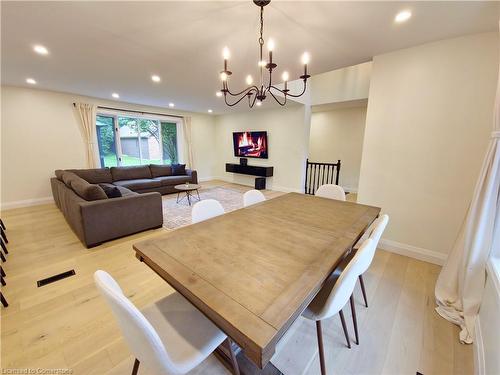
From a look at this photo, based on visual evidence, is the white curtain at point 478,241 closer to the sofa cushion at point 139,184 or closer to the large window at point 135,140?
the sofa cushion at point 139,184

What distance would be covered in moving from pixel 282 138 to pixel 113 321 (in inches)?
209

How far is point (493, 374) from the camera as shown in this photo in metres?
1.00

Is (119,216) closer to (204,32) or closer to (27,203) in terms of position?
(204,32)

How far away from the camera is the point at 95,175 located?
15.1ft

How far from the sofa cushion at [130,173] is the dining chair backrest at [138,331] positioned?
492 centimetres

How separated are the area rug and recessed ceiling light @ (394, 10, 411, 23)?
11.4ft

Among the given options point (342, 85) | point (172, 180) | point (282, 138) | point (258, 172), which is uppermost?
point (342, 85)

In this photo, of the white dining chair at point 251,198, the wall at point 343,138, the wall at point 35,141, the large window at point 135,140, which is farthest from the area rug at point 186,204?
the wall at point 343,138

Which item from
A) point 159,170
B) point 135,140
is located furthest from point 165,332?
point 135,140

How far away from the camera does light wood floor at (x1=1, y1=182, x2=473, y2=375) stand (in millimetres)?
1282

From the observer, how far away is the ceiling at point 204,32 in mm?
1671

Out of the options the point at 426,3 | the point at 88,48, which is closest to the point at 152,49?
the point at 88,48

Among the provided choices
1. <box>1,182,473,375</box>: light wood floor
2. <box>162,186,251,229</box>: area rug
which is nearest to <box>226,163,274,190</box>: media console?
<box>162,186,251,229</box>: area rug

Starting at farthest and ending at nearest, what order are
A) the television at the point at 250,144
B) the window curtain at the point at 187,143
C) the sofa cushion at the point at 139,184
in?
1. the window curtain at the point at 187,143
2. the television at the point at 250,144
3. the sofa cushion at the point at 139,184
